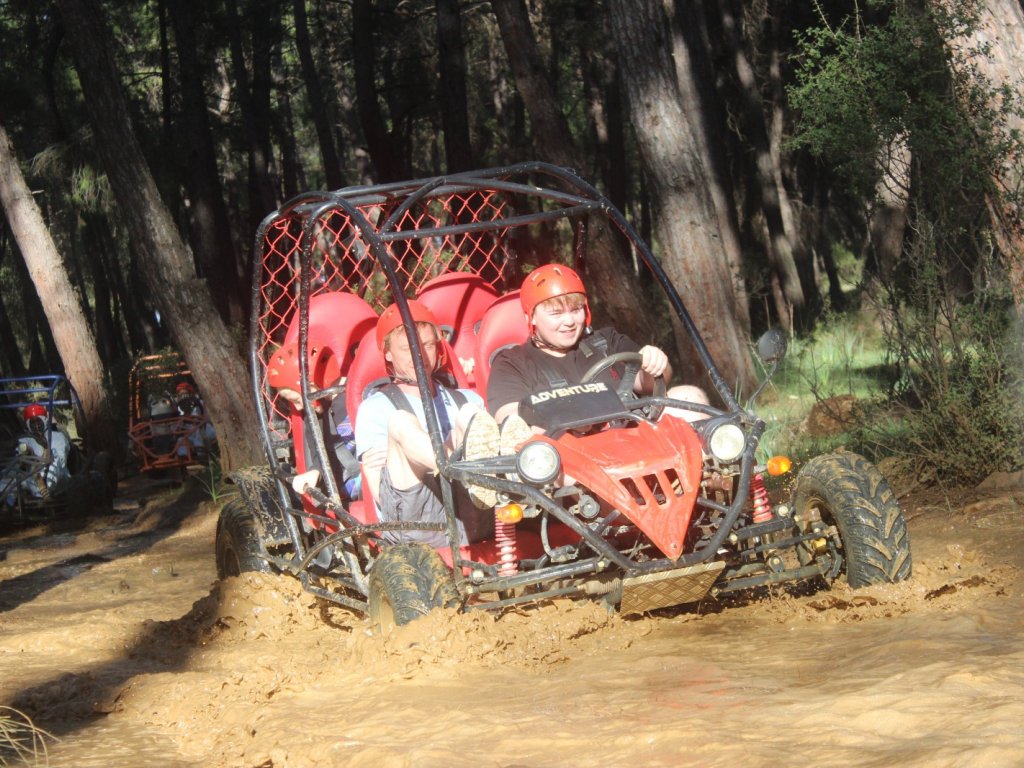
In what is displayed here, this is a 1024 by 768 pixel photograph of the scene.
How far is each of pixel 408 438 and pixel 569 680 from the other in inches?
64.6

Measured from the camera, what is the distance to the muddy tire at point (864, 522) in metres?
5.60

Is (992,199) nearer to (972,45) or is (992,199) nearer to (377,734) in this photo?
(972,45)

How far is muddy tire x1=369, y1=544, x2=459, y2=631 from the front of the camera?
5.53 m

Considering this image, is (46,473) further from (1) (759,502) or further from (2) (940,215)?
(1) (759,502)

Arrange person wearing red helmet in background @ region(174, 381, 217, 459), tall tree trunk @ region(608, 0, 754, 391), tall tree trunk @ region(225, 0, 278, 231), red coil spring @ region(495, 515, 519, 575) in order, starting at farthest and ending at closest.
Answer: tall tree trunk @ region(225, 0, 278, 231) → person wearing red helmet in background @ region(174, 381, 217, 459) → tall tree trunk @ region(608, 0, 754, 391) → red coil spring @ region(495, 515, 519, 575)

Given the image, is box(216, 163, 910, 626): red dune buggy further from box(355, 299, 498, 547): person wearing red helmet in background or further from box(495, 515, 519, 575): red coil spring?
box(355, 299, 498, 547): person wearing red helmet in background

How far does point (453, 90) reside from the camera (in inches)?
701

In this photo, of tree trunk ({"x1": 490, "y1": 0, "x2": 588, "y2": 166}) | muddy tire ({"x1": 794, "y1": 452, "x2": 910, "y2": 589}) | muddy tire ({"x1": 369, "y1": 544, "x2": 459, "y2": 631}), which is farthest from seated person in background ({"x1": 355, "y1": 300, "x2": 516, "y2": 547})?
tree trunk ({"x1": 490, "y1": 0, "x2": 588, "y2": 166})

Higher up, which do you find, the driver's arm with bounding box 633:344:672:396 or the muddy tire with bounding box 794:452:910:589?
the driver's arm with bounding box 633:344:672:396

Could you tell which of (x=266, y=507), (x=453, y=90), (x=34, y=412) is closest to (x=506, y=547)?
(x=266, y=507)

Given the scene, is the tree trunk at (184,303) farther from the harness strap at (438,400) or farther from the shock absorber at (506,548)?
the shock absorber at (506,548)

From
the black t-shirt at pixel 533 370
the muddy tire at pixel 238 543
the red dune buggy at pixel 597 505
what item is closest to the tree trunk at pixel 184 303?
the muddy tire at pixel 238 543

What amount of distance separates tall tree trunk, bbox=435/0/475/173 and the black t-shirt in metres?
11.2

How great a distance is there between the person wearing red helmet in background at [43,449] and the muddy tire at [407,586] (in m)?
9.92
